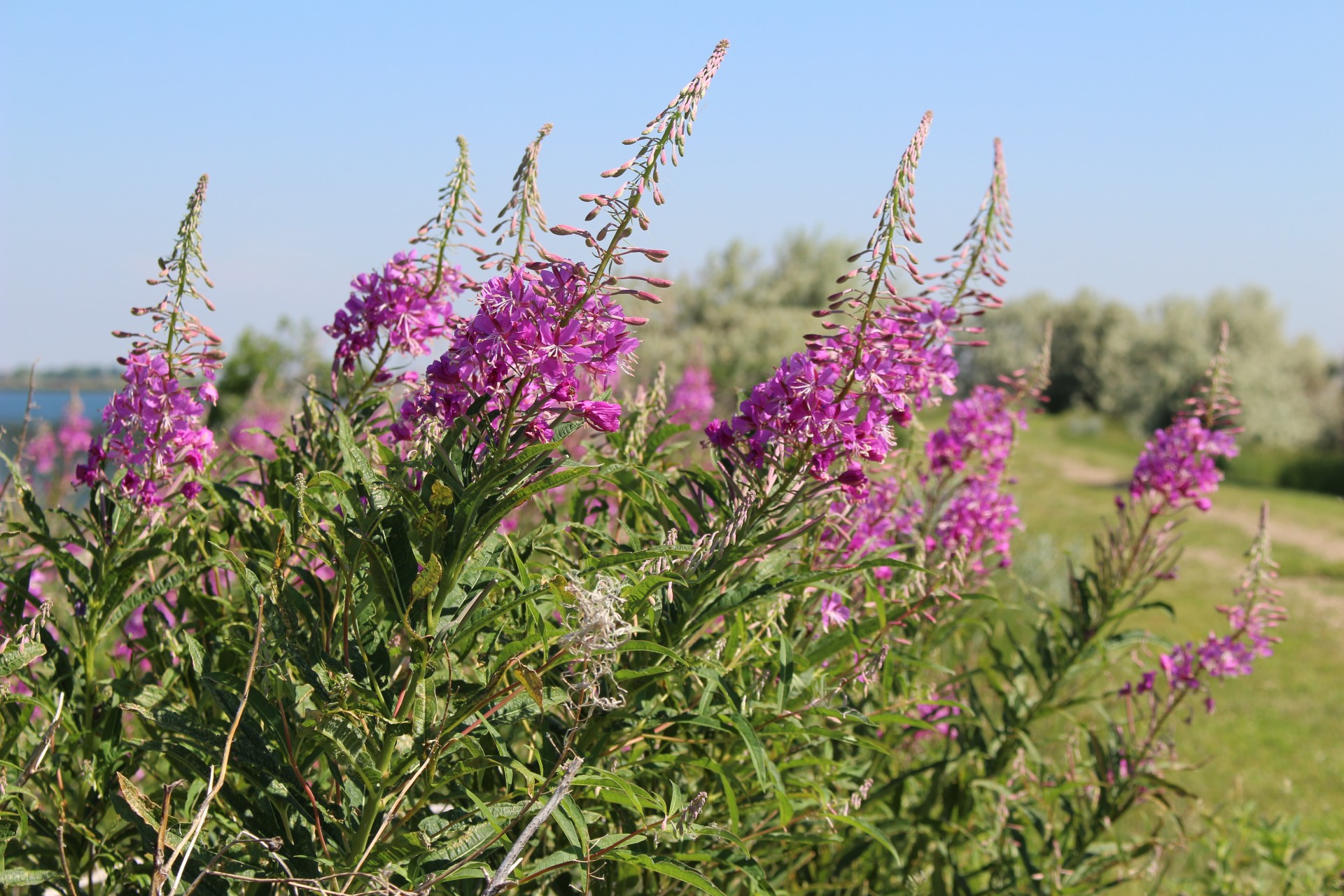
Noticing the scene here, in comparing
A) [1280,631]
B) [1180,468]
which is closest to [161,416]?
[1180,468]

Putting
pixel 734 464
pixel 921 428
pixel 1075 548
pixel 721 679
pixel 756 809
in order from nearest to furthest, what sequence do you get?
pixel 721 679 < pixel 734 464 < pixel 756 809 < pixel 921 428 < pixel 1075 548

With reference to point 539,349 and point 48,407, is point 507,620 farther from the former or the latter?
point 48,407

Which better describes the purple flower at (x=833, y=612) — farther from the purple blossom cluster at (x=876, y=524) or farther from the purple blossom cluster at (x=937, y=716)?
the purple blossom cluster at (x=937, y=716)

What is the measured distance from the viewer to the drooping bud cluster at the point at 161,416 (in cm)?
214

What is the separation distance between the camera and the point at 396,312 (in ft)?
7.98

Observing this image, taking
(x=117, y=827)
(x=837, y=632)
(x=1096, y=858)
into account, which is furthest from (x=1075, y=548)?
(x=117, y=827)

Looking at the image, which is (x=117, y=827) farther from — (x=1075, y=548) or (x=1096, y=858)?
(x=1075, y=548)

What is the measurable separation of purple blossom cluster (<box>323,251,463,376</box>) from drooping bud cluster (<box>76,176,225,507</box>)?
336 millimetres

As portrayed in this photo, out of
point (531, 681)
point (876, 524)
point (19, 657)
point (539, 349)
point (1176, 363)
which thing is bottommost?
point (19, 657)

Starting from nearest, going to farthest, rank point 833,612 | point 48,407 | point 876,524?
1. point 833,612
2. point 876,524
3. point 48,407

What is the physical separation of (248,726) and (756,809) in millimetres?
1083

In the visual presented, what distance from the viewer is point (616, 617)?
143 cm

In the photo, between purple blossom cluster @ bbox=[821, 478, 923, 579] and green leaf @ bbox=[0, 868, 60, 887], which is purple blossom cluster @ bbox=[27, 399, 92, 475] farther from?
purple blossom cluster @ bbox=[821, 478, 923, 579]

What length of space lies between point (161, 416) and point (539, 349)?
1065 millimetres
